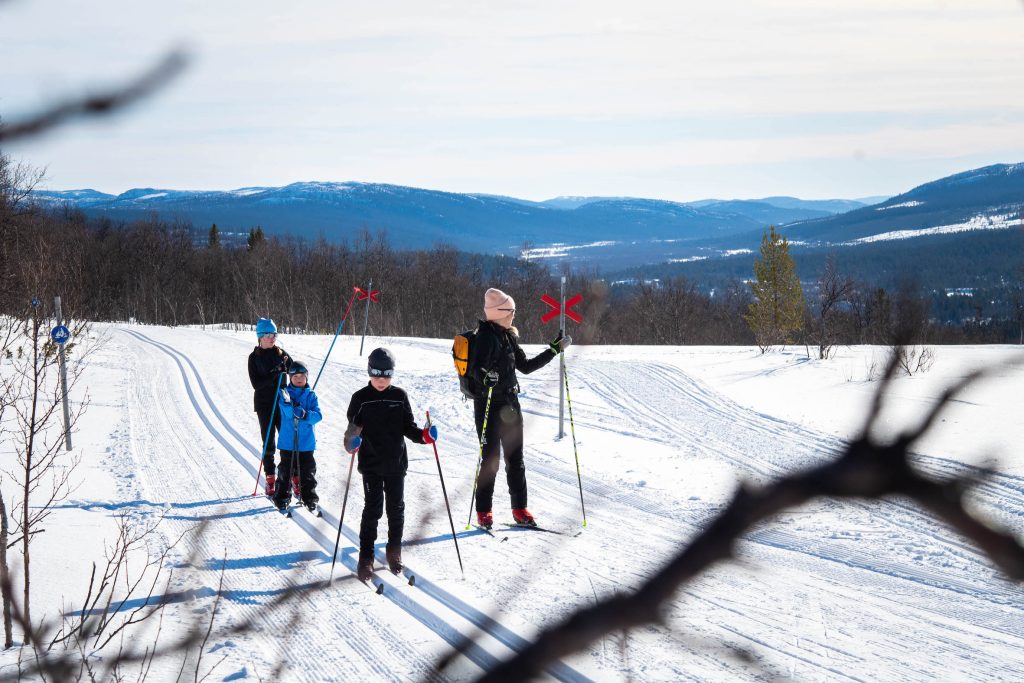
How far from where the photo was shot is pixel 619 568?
6.62 meters

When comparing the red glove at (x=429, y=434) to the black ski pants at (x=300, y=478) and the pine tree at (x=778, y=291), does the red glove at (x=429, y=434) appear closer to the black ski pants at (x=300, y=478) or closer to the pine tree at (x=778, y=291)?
the black ski pants at (x=300, y=478)

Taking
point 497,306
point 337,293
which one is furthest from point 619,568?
point 337,293

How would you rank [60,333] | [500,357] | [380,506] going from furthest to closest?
[60,333], [500,357], [380,506]

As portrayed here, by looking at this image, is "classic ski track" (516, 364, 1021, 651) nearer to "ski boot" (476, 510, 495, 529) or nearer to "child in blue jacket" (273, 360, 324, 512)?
"ski boot" (476, 510, 495, 529)

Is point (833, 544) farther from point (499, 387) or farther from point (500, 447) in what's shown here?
point (499, 387)

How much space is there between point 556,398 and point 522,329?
61.0m

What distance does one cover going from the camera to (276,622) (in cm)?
566

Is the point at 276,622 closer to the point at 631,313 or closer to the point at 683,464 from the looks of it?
the point at 683,464

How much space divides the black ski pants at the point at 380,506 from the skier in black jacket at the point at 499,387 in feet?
4.01

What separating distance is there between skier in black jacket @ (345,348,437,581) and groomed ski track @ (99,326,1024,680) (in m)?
0.55

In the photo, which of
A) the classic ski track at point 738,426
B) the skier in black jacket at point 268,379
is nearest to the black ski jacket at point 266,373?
the skier in black jacket at point 268,379

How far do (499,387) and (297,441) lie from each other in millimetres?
2342

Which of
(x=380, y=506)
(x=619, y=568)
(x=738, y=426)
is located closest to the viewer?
(x=380, y=506)

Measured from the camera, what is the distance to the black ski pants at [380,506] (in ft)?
20.5
